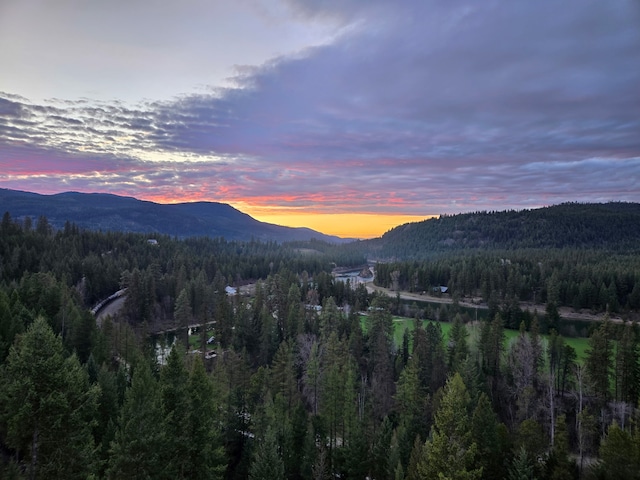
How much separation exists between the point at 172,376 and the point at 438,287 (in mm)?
133503

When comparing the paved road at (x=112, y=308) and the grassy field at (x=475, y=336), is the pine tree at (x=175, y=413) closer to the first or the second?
the grassy field at (x=475, y=336)

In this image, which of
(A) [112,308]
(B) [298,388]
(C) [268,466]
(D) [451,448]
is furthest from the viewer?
(A) [112,308]

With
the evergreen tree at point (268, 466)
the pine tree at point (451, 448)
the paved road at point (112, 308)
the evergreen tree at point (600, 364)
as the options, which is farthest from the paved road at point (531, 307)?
the pine tree at point (451, 448)

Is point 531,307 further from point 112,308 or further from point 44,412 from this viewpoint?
point 44,412

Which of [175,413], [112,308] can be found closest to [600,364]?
[175,413]

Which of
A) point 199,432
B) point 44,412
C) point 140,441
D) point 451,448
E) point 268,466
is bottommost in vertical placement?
point 268,466

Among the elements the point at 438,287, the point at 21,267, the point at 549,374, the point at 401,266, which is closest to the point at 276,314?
the point at 549,374

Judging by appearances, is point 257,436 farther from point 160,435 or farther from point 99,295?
point 99,295

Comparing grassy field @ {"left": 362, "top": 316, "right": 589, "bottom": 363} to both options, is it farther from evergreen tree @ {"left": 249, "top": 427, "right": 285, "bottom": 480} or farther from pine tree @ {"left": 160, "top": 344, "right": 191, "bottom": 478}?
pine tree @ {"left": 160, "top": 344, "right": 191, "bottom": 478}

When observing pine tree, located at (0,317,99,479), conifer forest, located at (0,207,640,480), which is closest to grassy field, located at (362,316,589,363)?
conifer forest, located at (0,207,640,480)

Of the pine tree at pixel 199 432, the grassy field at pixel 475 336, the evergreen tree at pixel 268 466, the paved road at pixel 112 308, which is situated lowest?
the paved road at pixel 112 308

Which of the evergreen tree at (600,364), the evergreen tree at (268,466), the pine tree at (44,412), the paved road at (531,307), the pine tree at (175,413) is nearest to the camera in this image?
the pine tree at (44,412)

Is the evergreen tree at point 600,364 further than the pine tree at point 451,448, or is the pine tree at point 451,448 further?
the evergreen tree at point 600,364

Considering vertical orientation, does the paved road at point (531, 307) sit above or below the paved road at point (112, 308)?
above
